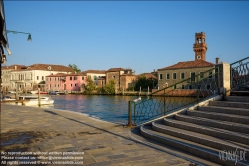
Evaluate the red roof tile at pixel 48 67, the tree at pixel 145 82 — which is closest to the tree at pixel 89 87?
the tree at pixel 145 82

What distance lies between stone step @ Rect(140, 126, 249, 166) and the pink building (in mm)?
60972

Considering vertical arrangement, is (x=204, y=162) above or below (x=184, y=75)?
below

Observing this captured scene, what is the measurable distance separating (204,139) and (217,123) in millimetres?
856

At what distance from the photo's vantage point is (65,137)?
675cm

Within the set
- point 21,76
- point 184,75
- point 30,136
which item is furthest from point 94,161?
point 21,76

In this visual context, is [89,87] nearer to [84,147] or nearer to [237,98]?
[237,98]

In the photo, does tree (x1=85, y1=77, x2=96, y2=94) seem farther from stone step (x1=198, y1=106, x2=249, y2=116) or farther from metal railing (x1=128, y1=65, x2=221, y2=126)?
stone step (x1=198, y1=106, x2=249, y2=116)

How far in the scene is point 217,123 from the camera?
5645 mm

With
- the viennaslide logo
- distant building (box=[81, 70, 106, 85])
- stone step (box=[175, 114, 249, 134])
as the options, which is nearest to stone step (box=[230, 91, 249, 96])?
stone step (box=[175, 114, 249, 134])

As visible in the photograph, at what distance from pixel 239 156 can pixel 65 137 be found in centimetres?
473

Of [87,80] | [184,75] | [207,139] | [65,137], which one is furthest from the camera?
[87,80]

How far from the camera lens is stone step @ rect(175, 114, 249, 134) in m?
5.03

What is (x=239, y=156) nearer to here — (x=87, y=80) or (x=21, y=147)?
(x=21, y=147)

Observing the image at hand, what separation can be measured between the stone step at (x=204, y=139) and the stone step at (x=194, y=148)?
97 millimetres
